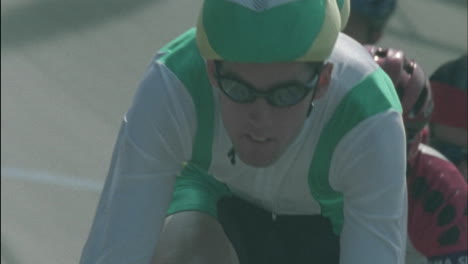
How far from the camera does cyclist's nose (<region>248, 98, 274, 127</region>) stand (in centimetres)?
295

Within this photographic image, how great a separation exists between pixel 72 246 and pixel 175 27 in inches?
93.8

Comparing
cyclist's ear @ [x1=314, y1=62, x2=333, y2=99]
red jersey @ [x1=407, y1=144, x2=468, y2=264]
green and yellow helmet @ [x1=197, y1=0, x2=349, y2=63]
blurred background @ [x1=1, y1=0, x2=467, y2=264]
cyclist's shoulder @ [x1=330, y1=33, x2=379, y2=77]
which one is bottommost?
blurred background @ [x1=1, y1=0, x2=467, y2=264]

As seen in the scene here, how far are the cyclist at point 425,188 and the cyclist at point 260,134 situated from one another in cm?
66

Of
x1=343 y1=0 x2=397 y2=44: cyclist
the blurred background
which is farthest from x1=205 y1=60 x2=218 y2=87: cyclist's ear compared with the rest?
the blurred background

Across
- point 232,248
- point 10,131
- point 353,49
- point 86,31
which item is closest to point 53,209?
point 10,131

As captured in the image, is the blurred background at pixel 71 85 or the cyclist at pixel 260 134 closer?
the cyclist at pixel 260 134

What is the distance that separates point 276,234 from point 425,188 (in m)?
0.76

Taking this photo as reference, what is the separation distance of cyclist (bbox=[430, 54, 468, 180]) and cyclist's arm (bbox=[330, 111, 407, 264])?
6.07 ft

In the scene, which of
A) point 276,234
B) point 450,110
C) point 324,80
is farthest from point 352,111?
point 450,110

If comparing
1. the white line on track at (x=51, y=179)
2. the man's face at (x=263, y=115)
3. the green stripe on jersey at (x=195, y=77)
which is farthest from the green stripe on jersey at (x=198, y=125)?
the white line on track at (x=51, y=179)

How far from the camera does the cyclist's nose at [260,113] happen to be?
2953 millimetres

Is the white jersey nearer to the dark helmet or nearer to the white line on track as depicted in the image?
the dark helmet

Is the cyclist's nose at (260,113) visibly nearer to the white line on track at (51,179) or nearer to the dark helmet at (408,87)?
the dark helmet at (408,87)

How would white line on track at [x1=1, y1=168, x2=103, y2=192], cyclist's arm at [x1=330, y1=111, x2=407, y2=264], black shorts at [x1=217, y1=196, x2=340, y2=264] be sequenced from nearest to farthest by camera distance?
1. cyclist's arm at [x1=330, y1=111, x2=407, y2=264]
2. black shorts at [x1=217, y1=196, x2=340, y2=264]
3. white line on track at [x1=1, y1=168, x2=103, y2=192]
